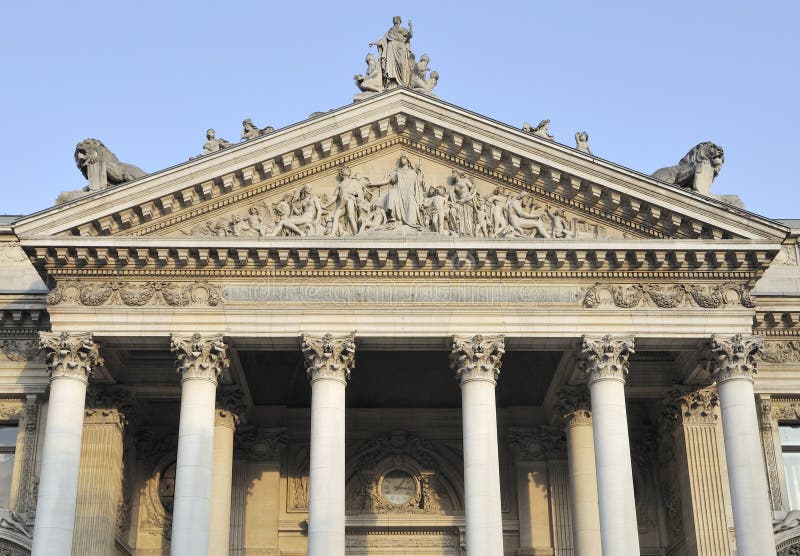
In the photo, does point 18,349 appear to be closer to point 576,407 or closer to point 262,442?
point 262,442

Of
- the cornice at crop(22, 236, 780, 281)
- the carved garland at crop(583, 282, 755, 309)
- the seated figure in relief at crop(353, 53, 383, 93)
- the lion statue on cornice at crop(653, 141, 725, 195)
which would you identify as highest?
the seated figure in relief at crop(353, 53, 383, 93)

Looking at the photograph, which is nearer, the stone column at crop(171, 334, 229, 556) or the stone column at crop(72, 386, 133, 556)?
the stone column at crop(171, 334, 229, 556)

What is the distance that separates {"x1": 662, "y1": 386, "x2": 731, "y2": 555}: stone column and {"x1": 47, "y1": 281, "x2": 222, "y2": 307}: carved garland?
12.1 m

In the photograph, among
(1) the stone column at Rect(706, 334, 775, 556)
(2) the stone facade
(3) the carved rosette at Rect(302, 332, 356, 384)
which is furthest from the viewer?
(3) the carved rosette at Rect(302, 332, 356, 384)

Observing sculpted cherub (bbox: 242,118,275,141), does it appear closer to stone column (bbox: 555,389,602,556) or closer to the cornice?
the cornice

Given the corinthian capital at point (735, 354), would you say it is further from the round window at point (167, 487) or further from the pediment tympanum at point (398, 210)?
the round window at point (167, 487)

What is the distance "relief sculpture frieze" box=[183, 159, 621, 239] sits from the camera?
2548 centimetres

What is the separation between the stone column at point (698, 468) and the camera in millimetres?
26672

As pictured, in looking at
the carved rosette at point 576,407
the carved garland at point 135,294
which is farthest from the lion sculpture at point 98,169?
the carved rosette at point 576,407

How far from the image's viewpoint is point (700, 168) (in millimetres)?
26438

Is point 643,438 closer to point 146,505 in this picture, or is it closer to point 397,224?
point 397,224

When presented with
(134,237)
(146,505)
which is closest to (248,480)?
(146,505)

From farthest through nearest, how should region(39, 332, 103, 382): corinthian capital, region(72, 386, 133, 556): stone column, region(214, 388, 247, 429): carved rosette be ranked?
1. region(214, 388, 247, 429): carved rosette
2. region(72, 386, 133, 556): stone column
3. region(39, 332, 103, 382): corinthian capital

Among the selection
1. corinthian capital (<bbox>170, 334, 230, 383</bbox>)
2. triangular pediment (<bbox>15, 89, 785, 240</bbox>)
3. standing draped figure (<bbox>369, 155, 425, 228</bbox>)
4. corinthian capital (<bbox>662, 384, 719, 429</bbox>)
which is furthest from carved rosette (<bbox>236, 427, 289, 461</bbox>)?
corinthian capital (<bbox>662, 384, 719, 429</bbox>)
